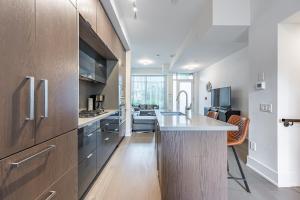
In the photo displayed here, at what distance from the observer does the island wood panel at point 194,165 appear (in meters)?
1.85

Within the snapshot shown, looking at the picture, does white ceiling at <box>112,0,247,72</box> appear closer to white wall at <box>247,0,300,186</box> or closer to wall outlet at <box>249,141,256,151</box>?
white wall at <box>247,0,300,186</box>

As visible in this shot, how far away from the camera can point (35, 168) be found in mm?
1198

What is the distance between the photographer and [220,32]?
3648 mm

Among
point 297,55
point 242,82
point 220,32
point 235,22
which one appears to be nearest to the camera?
point 297,55

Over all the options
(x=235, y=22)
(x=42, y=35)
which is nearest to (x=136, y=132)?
(x=235, y=22)

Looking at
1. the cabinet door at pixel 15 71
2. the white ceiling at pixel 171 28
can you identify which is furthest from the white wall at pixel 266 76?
the cabinet door at pixel 15 71

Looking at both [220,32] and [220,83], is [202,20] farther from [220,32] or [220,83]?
[220,83]

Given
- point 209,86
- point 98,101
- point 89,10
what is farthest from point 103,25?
point 209,86

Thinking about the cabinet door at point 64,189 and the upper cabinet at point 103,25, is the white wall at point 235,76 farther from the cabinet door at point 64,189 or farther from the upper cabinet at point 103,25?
the cabinet door at point 64,189

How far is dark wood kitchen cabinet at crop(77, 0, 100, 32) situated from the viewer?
202 cm

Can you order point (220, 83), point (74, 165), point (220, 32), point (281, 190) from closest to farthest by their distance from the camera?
point (74, 165)
point (281, 190)
point (220, 32)
point (220, 83)

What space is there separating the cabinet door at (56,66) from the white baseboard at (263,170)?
2643 mm

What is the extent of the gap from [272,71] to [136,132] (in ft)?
14.9

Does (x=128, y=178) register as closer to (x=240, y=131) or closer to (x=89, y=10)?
(x=240, y=131)
